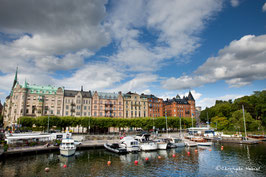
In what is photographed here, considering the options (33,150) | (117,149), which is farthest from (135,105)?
(33,150)

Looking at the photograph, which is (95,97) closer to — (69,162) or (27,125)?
(27,125)

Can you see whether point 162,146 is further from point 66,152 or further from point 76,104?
point 76,104

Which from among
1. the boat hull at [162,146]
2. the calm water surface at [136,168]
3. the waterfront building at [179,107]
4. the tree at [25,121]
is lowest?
the calm water surface at [136,168]

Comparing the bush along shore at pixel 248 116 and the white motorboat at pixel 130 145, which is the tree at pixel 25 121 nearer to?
the white motorboat at pixel 130 145

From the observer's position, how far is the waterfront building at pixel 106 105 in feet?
370

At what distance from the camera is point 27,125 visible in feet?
281

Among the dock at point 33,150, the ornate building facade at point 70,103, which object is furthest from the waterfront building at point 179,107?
the dock at point 33,150

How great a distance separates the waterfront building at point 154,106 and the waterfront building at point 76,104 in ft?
144

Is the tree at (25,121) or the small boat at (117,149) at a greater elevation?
the tree at (25,121)

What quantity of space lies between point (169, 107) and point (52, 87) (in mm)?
88986

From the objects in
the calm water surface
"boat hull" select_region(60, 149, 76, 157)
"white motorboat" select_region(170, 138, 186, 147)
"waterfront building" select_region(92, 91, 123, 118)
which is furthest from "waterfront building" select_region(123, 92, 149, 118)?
the calm water surface

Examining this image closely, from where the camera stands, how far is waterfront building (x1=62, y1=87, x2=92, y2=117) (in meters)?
106

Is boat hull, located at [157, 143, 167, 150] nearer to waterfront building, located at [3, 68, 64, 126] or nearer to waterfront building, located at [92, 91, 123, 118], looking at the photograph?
waterfront building, located at [92, 91, 123, 118]

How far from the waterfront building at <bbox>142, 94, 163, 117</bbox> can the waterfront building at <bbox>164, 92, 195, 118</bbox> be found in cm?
1315
